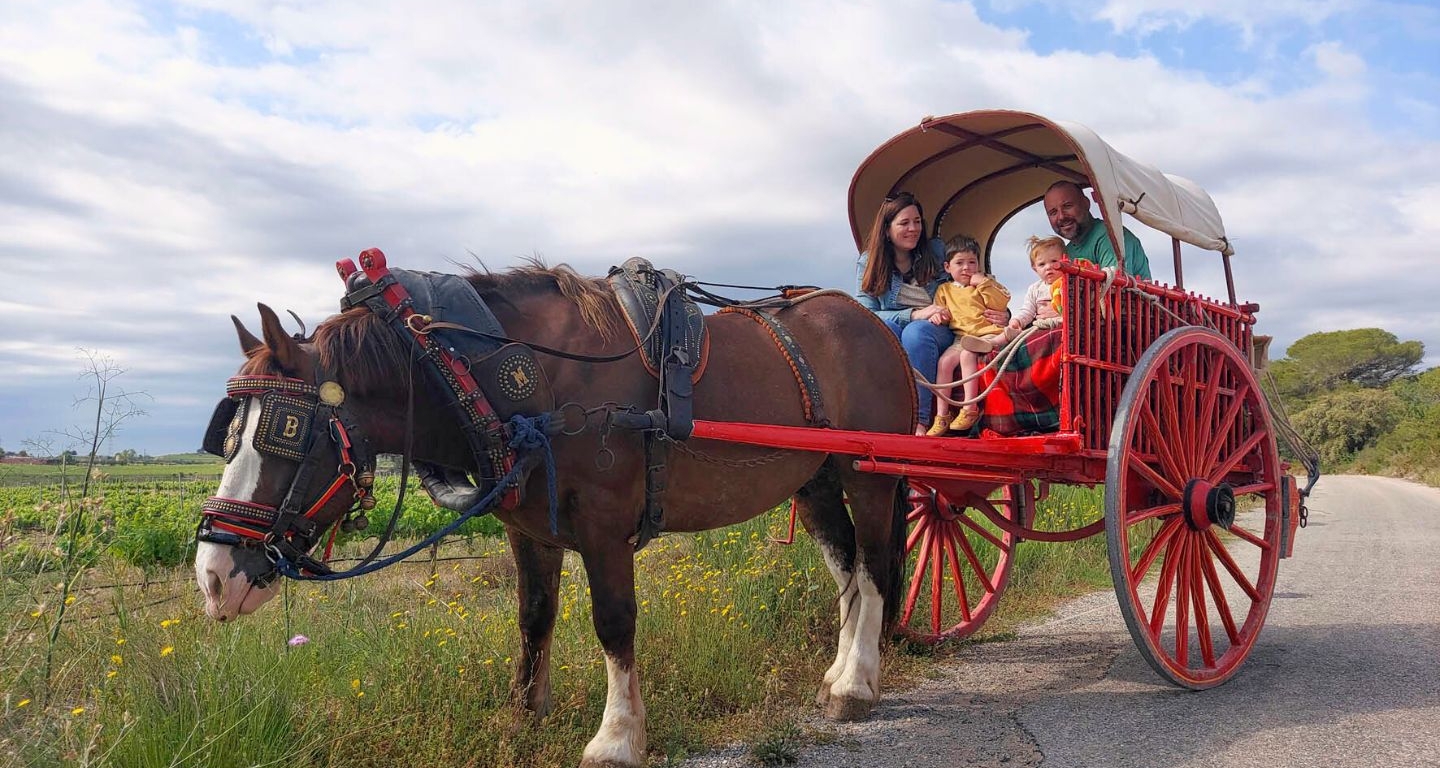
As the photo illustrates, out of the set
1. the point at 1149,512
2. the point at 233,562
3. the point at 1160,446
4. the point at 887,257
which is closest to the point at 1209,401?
the point at 1160,446

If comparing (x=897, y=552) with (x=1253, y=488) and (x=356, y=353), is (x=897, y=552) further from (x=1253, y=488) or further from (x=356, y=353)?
(x=356, y=353)

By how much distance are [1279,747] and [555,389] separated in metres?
3.13

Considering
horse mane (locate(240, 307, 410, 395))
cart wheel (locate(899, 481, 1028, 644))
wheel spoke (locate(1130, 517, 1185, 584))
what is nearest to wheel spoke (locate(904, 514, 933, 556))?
cart wheel (locate(899, 481, 1028, 644))

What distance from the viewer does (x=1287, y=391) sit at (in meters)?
54.4

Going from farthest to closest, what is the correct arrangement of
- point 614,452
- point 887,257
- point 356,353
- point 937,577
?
point 937,577
point 887,257
point 614,452
point 356,353

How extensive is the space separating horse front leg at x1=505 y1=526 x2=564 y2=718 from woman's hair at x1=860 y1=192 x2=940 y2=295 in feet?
8.13

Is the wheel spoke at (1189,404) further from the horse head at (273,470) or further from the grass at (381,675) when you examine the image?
the horse head at (273,470)

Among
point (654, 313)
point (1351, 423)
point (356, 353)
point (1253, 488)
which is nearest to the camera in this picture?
point (356, 353)

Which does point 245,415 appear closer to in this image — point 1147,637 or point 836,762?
point 836,762

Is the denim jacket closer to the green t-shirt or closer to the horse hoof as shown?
the green t-shirt

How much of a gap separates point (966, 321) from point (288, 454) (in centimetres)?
340

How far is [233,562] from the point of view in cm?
272

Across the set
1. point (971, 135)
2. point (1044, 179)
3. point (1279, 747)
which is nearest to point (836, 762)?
point (1279, 747)

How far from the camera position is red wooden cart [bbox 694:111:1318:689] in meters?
4.03
